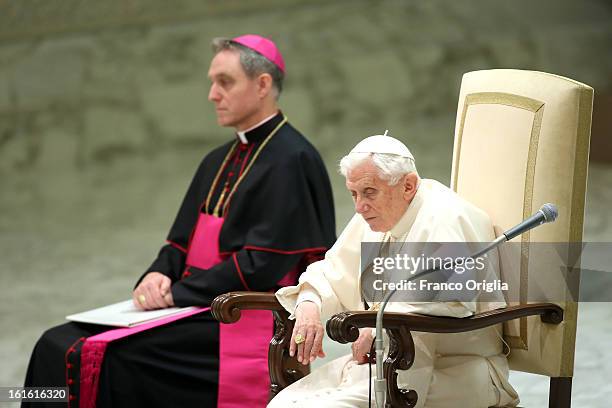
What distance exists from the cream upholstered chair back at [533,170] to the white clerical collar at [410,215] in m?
0.34

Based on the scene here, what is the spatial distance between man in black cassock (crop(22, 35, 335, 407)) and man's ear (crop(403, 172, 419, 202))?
45.5 inches

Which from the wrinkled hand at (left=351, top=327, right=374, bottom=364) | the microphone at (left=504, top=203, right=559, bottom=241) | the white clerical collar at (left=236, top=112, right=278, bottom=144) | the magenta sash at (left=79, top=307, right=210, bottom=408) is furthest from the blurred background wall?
the microphone at (left=504, top=203, right=559, bottom=241)

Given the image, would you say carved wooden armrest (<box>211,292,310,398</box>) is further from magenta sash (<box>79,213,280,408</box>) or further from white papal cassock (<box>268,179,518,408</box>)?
magenta sash (<box>79,213,280,408</box>)

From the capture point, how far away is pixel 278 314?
368cm

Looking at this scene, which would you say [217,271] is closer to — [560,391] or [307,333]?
[307,333]

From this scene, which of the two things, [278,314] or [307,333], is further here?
[278,314]

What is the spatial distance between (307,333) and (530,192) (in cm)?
87

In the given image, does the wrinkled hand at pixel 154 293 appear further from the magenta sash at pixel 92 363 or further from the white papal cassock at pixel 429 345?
the white papal cassock at pixel 429 345

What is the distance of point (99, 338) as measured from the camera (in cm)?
426

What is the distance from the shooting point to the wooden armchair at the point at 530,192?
3471 millimetres

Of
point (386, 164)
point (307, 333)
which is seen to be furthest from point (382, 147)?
point (307, 333)

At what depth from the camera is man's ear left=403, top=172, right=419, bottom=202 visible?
3369 mm

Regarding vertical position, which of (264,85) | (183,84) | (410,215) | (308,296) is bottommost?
(308,296)

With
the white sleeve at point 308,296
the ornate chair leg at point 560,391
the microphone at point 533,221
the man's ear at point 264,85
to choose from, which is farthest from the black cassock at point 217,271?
the microphone at point 533,221
